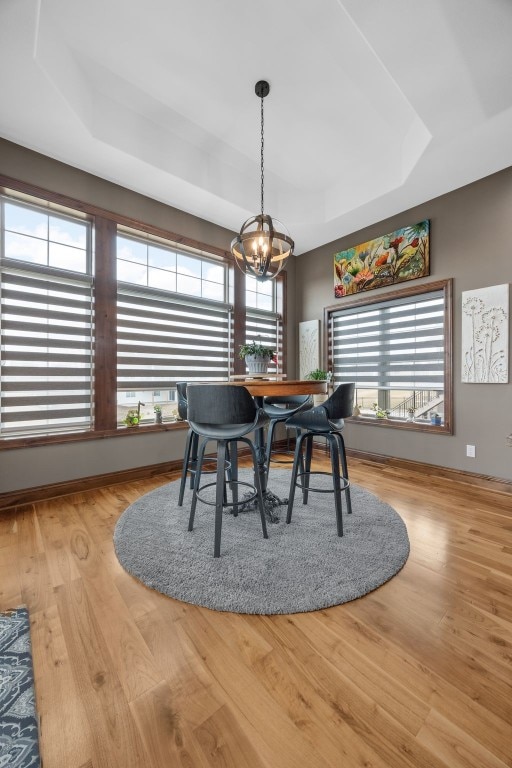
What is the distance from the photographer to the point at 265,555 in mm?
1891

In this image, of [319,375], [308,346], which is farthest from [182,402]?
[308,346]

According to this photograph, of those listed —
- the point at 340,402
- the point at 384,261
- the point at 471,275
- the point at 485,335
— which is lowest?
the point at 340,402

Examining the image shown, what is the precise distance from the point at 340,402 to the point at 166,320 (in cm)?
243

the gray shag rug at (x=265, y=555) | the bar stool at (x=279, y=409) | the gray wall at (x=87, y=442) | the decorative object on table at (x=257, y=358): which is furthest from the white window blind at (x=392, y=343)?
the gray wall at (x=87, y=442)

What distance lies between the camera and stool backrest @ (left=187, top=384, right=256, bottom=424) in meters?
1.88

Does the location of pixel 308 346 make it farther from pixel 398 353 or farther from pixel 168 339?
pixel 168 339

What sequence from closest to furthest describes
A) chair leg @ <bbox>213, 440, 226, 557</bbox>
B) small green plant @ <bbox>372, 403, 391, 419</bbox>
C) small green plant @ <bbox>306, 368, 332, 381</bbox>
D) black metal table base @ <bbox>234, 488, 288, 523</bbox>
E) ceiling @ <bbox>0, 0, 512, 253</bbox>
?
chair leg @ <bbox>213, 440, 226, 557</bbox> < ceiling @ <bbox>0, 0, 512, 253</bbox> < black metal table base @ <bbox>234, 488, 288, 523</bbox> < small green plant @ <bbox>372, 403, 391, 419</bbox> < small green plant @ <bbox>306, 368, 332, 381</bbox>

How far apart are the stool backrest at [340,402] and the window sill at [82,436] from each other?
212cm

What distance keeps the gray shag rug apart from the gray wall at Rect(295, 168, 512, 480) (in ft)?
4.45

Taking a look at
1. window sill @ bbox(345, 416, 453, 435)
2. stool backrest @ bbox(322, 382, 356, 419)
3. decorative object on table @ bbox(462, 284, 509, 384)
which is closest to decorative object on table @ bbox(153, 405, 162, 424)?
stool backrest @ bbox(322, 382, 356, 419)

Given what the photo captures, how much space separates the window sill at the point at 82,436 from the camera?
2.76m

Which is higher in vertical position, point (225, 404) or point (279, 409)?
point (225, 404)

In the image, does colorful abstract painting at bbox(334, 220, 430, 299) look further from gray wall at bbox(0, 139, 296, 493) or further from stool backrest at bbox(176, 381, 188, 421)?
stool backrest at bbox(176, 381, 188, 421)

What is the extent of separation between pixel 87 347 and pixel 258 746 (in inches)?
125
